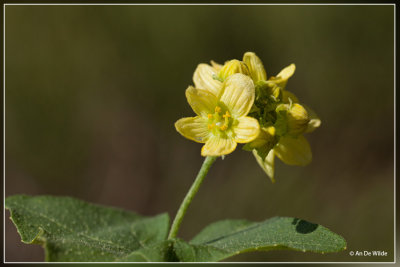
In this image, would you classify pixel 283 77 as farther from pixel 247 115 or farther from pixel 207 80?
pixel 207 80

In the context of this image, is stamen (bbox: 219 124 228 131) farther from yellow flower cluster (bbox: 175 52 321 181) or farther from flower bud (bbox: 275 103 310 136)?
flower bud (bbox: 275 103 310 136)

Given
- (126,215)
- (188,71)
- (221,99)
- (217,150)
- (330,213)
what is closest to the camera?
(217,150)

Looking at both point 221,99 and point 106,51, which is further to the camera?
point 106,51

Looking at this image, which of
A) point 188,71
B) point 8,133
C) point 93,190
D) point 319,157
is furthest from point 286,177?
point 8,133

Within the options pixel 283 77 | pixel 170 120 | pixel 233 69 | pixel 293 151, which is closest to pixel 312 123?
pixel 293 151

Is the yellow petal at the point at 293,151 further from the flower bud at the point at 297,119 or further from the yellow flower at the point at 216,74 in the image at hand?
the yellow flower at the point at 216,74

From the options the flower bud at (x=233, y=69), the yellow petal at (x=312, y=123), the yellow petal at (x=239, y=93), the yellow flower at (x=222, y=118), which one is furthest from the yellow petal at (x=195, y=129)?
the yellow petal at (x=312, y=123)

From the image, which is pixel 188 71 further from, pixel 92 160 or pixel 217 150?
pixel 217 150
